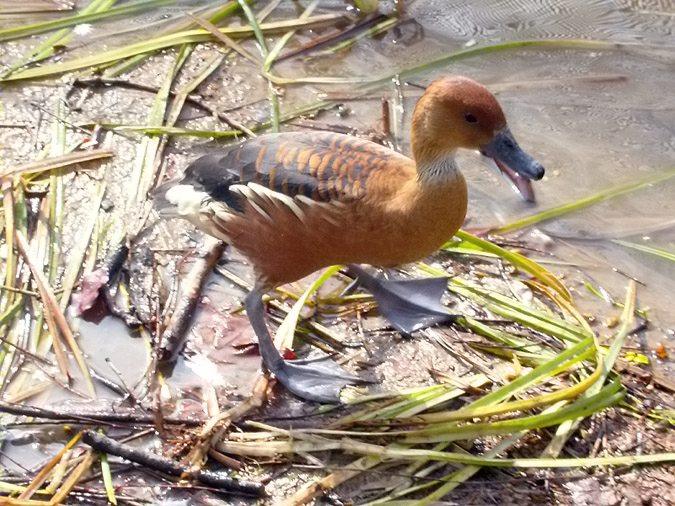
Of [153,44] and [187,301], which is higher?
[153,44]

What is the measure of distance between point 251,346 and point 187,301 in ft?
1.22

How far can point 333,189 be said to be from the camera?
3.72 m

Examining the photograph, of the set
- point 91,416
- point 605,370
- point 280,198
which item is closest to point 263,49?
point 280,198

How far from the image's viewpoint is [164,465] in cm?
343

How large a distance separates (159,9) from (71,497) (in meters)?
3.76

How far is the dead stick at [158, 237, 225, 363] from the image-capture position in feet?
13.1

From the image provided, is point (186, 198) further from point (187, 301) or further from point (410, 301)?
point (410, 301)

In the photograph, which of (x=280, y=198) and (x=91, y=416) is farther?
(x=280, y=198)

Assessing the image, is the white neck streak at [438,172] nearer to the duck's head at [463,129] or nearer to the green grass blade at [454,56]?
the duck's head at [463,129]

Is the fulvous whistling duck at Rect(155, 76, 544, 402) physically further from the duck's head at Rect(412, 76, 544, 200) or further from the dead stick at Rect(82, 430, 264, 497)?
the dead stick at Rect(82, 430, 264, 497)

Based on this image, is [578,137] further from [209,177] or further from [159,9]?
[159,9]

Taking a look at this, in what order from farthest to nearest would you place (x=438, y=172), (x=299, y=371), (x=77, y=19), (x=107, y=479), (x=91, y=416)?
(x=77, y=19) < (x=299, y=371) < (x=438, y=172) < (x=91, y=416) < (x=107, y=479)

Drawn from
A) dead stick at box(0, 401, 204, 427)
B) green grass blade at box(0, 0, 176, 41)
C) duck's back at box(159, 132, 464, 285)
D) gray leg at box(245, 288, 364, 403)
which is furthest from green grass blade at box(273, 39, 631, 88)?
dead stick at box(0, 401, 204, 427)

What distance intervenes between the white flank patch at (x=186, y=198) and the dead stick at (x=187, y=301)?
0.33 metres
